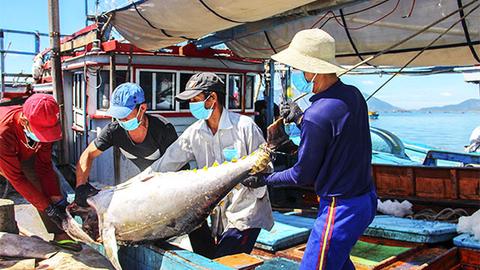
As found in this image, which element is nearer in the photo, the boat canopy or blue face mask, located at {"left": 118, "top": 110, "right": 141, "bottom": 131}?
blue face mask, located at {"left": 118, "top": 110, "right": 141, "bottom": 131}

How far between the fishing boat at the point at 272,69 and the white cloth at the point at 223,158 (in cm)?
36

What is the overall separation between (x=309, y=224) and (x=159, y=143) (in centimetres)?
224

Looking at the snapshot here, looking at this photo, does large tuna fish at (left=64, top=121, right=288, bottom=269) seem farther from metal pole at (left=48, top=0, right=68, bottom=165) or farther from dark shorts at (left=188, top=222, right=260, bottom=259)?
metal pole at (left=48, top=0, right=68, bottom=165)

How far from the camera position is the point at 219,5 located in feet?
17.9

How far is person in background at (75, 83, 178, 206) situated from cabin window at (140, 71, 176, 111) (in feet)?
14.6

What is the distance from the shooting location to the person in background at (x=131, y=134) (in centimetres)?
328

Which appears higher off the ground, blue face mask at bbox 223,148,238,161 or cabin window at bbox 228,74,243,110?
cabin window at bbox 228,74,243,110

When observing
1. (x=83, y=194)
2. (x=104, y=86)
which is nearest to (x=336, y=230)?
(x=83, y=194)

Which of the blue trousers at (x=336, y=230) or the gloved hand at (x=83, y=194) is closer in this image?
the blue trousers at (x=336, y=230)

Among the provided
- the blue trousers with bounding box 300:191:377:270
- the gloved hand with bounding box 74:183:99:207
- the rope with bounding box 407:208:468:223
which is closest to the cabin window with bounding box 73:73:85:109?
the gloved hand with bounding box 74:183:99:207

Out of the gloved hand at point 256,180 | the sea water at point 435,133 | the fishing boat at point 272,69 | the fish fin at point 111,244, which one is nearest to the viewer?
the gloved hand at point 256,180

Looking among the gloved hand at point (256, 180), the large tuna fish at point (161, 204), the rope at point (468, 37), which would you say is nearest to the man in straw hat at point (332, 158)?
the gloved hand at point (256, 180)

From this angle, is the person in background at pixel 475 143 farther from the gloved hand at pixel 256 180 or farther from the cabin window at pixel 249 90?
the gloved hand at pixel 256 180

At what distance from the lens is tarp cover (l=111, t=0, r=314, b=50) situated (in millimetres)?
5289
